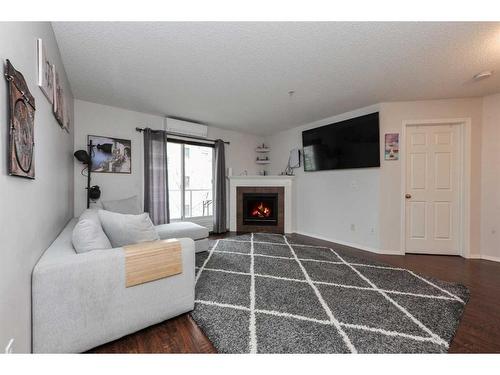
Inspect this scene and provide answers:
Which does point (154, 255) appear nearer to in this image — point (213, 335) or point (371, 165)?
point (213, 335)

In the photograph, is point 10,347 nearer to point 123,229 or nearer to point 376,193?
point 123,229

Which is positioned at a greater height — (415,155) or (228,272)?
(415,155)

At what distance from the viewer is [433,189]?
3.12 meters

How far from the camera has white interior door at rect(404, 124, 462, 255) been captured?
10.0 ft

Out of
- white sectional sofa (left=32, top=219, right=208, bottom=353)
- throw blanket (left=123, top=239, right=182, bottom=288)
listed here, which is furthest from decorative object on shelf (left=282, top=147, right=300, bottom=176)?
white sectional sofa (left=32, top=219, right=208, bottom=353)

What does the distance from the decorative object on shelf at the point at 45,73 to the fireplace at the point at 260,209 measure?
338 cm

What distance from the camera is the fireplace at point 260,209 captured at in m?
4.51

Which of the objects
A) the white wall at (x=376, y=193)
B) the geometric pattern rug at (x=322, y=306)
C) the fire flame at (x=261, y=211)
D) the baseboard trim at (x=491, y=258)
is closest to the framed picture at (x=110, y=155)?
the geometric pattern rug at (x=322, y=306)

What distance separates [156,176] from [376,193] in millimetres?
3596

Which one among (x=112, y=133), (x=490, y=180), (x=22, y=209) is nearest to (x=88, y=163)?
(x=112, y=133)
